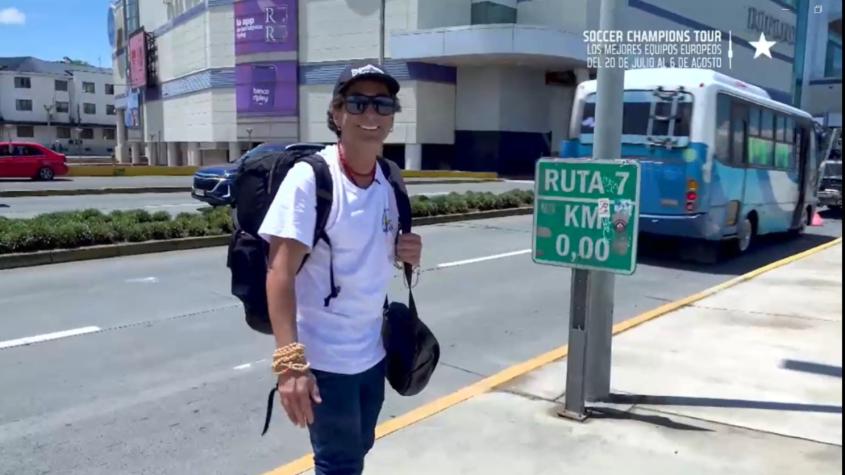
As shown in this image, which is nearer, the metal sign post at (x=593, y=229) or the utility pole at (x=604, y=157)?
the metal sign post at (x=593, y=229)

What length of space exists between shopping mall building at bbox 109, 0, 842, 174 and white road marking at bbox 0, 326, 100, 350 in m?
29.0

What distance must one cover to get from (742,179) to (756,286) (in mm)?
3485

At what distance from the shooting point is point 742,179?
40.3 feet

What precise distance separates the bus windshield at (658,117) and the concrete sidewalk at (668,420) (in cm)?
498

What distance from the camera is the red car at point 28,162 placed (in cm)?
2727

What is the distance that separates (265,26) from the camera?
1786 inches

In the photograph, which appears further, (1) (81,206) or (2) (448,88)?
(2) (448,88)

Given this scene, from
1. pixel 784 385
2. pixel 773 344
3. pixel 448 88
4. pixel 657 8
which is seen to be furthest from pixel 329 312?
pixel 657 8

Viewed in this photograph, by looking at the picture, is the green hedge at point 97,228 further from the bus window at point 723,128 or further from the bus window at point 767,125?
the bus window at point 767,125

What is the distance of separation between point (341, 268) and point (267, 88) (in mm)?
45635

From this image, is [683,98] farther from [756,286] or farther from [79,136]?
[79,136]

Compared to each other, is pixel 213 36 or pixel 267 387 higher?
pixel 213 36

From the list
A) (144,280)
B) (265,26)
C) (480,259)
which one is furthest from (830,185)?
(265,26)

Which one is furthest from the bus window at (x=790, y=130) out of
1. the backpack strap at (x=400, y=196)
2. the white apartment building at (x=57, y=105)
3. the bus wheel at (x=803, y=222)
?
the white apartment building at (x=57, y=105)
